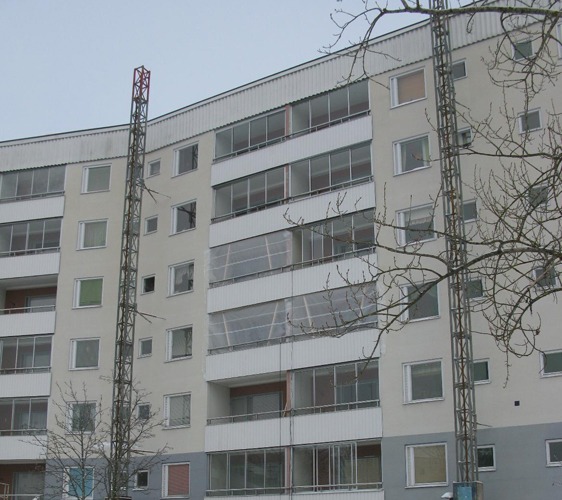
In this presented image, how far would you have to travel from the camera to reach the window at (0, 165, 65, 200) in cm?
5597

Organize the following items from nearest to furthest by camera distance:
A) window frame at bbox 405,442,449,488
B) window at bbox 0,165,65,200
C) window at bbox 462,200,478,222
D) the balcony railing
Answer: window frame at bbox 405,442,449,488, window at bbox 462,200,478,222, the balcony railing, window at bbox 0,165,65,200

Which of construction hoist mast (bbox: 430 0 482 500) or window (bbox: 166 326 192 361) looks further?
window (bbox: 166 326 192 361)

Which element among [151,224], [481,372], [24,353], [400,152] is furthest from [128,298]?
[481,372]

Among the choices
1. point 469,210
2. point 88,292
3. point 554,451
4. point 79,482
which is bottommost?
point 79,482

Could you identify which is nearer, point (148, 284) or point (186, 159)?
point (148, 284)

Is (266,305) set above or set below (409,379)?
above

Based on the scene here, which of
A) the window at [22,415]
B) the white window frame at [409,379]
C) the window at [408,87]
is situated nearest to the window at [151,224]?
the window at [22,415]

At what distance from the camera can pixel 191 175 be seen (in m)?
52.0

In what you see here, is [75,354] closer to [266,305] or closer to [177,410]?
[177,410]

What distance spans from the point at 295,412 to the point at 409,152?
41.3ft

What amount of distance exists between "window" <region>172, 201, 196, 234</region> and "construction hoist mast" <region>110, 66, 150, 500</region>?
202cm

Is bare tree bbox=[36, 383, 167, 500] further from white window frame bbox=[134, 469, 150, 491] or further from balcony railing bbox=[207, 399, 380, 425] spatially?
balcony railing bbox=[207, 399, 380, 425]

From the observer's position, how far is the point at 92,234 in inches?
2140

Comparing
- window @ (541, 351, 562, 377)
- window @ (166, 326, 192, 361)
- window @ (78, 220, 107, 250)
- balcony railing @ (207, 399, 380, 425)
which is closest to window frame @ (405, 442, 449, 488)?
balcony railing @ (207, 399, 380, 425)
